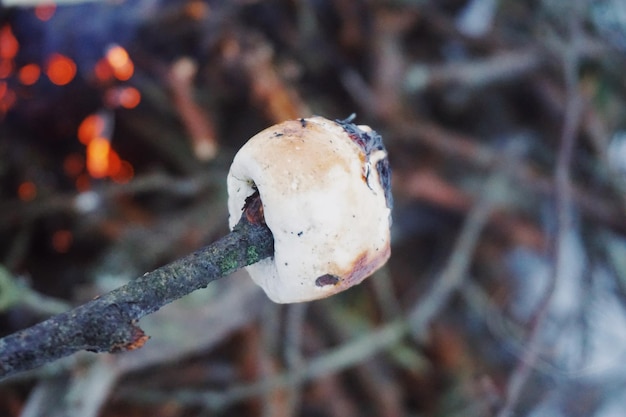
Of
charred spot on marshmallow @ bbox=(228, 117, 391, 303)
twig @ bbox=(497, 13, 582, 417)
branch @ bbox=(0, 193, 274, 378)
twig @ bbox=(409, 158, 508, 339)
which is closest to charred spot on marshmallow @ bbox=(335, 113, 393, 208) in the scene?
charred spot on marshmallow @ bbox=(228, 117, 391, 303)

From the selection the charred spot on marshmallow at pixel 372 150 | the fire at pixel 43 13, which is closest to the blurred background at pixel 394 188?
the fire at pixel 43 13

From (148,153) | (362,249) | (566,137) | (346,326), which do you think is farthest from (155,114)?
(362,249)

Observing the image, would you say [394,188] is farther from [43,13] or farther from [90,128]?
[43,13]

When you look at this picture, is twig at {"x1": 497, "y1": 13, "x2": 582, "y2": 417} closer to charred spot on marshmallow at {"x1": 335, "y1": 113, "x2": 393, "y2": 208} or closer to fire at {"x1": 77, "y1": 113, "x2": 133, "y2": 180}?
charred spot on marshmallow at {"x1": 335, "y1": 113, "x2": 393, "y2": 208}

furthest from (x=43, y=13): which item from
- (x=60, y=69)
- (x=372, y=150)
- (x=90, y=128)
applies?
(x=372, y=150)

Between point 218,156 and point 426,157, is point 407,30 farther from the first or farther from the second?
point 218,156

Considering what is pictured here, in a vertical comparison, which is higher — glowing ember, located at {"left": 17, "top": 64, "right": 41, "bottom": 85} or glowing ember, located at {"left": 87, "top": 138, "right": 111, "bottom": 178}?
glowing ember, located at {"left": 17, "top": 64, "right": 41, "bottom": 85}
